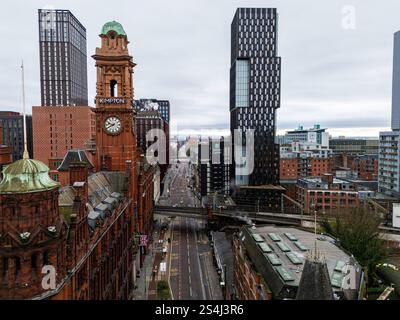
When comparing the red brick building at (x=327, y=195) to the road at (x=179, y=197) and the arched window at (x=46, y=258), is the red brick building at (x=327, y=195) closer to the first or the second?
the road at (x=179, y=197)

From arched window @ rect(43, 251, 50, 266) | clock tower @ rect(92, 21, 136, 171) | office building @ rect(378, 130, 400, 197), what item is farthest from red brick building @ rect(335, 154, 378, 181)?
arched window @ rect(43, 251, 50, 266)

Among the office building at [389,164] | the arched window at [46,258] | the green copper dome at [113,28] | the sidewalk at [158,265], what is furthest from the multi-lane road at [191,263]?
the office building at [389,164]

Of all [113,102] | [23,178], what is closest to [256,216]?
[113,102]

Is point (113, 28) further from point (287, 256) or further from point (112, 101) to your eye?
point (287, 256)

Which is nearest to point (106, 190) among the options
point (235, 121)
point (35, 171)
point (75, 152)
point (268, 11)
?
point (75, 152)

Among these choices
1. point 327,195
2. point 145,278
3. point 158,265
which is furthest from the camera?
point 327,195

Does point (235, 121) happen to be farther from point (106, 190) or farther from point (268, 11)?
point (106, 190)
